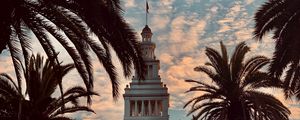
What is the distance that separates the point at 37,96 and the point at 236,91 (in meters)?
11.2

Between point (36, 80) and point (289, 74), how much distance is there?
38.7 ft

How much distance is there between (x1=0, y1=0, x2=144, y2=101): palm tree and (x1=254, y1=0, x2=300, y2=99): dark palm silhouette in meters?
5.22

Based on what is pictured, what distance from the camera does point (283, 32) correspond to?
16.9 metres

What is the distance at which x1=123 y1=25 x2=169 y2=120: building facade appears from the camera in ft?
214

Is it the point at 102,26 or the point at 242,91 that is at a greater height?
the point at 242,91

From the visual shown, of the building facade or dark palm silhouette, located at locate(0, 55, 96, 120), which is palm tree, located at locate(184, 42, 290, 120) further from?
the building facade

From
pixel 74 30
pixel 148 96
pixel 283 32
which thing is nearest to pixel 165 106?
pixel 148 96

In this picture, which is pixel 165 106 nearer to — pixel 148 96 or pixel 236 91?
pixel 148 96

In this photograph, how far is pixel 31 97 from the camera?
23469 mm

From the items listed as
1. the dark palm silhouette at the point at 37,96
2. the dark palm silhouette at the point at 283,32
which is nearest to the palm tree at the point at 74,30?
the dark palm silhouette at the point at 283,32

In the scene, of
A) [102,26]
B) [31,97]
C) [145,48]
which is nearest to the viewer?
[102,26]

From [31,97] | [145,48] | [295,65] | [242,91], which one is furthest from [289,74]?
[145,48]

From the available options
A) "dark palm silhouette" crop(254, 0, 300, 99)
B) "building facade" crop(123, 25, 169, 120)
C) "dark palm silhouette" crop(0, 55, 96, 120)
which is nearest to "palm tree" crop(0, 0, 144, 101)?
"dark palm silhouette" crop(254, 0, 300, 99)

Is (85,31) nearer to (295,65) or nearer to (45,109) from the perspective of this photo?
(295,65)
